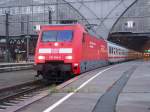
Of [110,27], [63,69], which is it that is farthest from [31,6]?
[63,69]

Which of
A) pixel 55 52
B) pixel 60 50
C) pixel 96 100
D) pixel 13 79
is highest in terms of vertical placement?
pixel 60 50

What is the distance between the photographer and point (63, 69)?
24328mm

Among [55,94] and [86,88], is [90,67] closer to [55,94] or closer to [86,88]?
[86,88]

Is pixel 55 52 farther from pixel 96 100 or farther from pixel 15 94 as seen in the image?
pixel 96 100

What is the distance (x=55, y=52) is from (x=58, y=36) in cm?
114

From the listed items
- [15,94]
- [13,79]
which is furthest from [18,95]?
[13,79]

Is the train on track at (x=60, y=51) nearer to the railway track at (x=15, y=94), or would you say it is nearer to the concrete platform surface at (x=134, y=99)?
the railway track at (x=15, y=94)

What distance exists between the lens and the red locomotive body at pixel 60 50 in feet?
80.6

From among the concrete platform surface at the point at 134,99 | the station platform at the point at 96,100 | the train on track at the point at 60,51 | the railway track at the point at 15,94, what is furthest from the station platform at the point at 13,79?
the concrete platform surface at the point at 134,99

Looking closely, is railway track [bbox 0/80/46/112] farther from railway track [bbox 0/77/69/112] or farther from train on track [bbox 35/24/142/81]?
train on track [bbox 35/24/142/81]

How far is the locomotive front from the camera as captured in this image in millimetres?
24547

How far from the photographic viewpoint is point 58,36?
2556 cm

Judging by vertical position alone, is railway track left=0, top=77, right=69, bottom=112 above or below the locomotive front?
below

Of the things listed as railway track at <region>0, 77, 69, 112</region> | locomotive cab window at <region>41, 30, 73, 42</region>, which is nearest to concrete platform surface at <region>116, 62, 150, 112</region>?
railway track at <region>0, 77, 69, 112</region>
